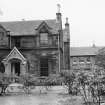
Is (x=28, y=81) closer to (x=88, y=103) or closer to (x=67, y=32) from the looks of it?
(x=88, y=103)

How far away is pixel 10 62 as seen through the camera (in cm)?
3619

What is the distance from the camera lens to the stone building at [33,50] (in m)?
36.1

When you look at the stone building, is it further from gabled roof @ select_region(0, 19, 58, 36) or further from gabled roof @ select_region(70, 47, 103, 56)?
gabled roof @ select_region(70, 47, 103, 56)

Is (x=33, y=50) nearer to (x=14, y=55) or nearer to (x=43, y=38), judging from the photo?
(x=43, y=38)

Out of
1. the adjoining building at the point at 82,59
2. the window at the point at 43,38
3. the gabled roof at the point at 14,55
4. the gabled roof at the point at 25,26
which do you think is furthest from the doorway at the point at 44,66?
the adjoining building at the point at 82,59

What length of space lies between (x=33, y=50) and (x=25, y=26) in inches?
203

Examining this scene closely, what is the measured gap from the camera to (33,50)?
3712 cm

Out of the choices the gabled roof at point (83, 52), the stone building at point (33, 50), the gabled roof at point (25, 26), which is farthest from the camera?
the gabled roof at point (83, 52)

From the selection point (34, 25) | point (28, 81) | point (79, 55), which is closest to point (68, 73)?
point (28, 81)

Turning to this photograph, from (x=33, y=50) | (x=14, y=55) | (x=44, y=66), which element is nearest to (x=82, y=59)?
(x=44, y=66)

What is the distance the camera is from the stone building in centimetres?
3612

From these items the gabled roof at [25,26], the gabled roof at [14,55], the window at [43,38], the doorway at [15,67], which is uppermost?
the gabled roof at [25,26]

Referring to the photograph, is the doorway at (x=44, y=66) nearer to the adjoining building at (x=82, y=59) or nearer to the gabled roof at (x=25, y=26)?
the gabled roof at (x=25, y=26)

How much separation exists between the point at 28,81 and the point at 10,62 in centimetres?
1315
